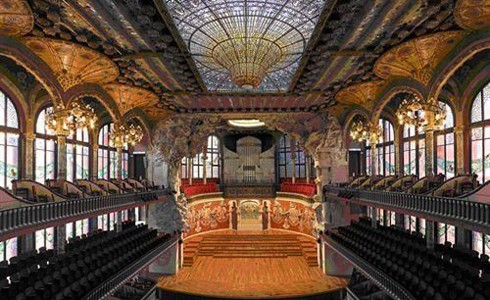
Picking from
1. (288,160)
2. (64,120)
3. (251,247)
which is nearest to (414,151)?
(251,247)

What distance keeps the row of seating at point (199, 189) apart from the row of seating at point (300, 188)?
508 centimetres

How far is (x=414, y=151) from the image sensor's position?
62.3 feet

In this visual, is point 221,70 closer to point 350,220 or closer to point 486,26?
point 486,26

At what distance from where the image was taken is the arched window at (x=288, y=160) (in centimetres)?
2909

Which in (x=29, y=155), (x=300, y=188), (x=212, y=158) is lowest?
(x=300, y=188)

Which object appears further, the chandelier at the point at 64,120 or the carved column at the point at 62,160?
the carved column at the point at 62,160

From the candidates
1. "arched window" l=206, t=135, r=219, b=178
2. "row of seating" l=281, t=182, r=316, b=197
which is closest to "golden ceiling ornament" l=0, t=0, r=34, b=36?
"row of seating" l=281, t=182, r=316, b=197

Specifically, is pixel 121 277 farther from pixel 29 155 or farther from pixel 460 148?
pixel 460 148

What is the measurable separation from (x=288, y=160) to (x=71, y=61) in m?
20.5

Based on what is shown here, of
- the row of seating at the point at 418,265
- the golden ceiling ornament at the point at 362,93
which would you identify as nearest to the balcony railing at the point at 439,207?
the row of seating at the point at 418,265

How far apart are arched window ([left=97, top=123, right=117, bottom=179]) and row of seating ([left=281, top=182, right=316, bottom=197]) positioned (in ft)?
39.6

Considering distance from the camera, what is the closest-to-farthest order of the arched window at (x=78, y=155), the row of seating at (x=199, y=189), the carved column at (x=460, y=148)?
1. the carved column at (x=460, y=148)
2. the arched window at (x=78, y=155)
3. the row of seating at (x=199, y=189)

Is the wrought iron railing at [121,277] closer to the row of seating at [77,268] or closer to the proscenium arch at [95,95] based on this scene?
the row of seating at [77,268]

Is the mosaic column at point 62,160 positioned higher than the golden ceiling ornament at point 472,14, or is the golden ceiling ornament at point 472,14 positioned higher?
the golden ceiling ornament at point 472,14
